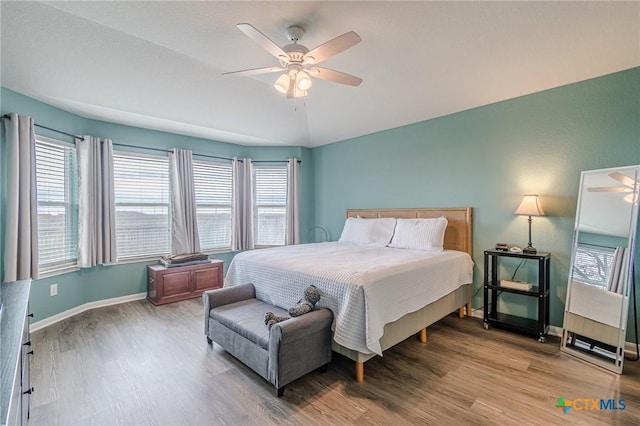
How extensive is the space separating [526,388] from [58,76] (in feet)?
16.5

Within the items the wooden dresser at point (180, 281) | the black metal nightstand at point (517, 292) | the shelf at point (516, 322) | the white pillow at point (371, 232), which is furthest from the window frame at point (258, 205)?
the shelf at point (516, 322)

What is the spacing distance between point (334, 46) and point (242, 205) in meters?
3.87

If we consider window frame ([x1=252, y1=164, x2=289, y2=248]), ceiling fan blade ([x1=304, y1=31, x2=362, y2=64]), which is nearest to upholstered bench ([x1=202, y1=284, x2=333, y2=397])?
ceiling fan blade ([x1=304, y1=31, x2=362, y2=64])

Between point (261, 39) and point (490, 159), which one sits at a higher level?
point (261, 39)

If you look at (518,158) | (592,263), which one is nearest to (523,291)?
(592,263)

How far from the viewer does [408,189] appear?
432cm

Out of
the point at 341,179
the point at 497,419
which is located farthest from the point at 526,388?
the point at 341,179

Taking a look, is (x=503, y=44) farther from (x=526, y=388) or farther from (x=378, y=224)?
(x=526, y=388)

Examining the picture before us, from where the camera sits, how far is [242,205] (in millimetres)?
5363

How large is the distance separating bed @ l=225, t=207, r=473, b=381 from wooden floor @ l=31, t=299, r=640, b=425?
275mm

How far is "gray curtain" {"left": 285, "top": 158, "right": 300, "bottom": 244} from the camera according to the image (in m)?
5.51

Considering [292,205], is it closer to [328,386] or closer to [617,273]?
[328,386]

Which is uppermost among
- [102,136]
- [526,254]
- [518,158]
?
[102,136]

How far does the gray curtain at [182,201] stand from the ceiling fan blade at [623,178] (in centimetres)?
522
